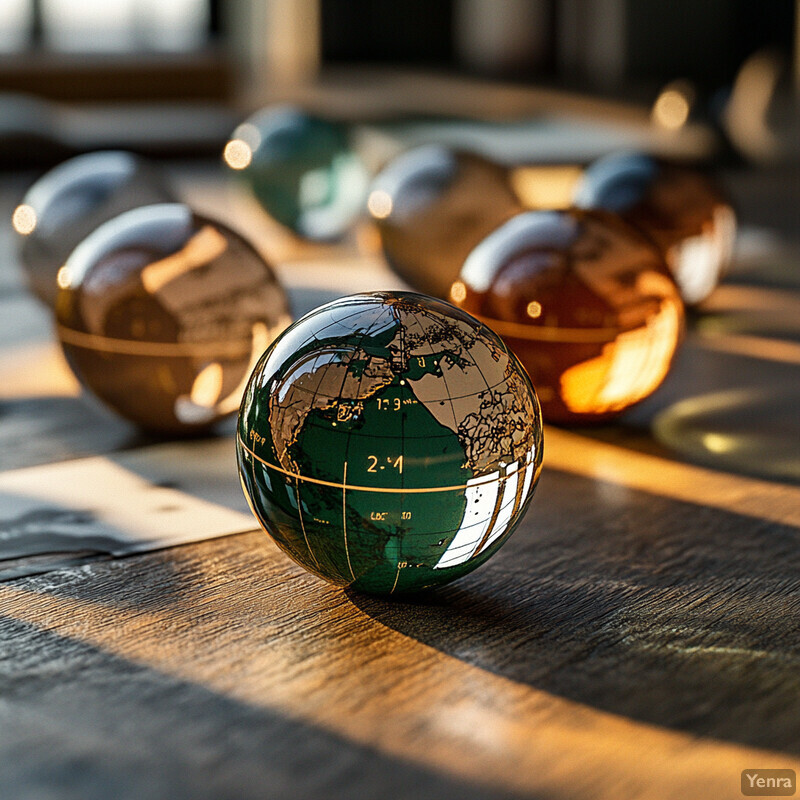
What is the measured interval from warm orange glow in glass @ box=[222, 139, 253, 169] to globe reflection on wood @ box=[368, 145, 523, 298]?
100 centimetres

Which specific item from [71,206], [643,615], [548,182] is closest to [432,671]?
[643,615]

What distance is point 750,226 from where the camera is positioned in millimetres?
6926

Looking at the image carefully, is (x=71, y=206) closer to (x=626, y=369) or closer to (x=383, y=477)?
(x=626, y=369)

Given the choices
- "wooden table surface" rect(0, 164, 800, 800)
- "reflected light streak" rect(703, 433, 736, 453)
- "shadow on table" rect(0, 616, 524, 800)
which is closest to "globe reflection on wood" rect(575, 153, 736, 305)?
"reflected light streak" rect(703, 433, 736, 453)

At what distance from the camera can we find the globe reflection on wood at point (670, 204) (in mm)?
4582

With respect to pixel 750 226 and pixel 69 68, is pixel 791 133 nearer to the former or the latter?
pixel 750 226

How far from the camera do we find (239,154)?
5738 mm

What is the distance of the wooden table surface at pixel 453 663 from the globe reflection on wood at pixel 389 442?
0.66 ft

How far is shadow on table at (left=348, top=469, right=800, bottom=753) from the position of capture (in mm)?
2129

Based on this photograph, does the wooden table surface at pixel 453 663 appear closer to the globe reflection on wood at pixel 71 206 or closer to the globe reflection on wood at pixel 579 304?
the globe reflection on wood at pixel 579 304

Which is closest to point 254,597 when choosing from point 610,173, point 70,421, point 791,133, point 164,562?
point 164,562

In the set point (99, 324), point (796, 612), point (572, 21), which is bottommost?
point (796, 612)

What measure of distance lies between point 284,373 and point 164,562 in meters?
0.66

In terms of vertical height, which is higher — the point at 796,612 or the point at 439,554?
the point at 439,554
